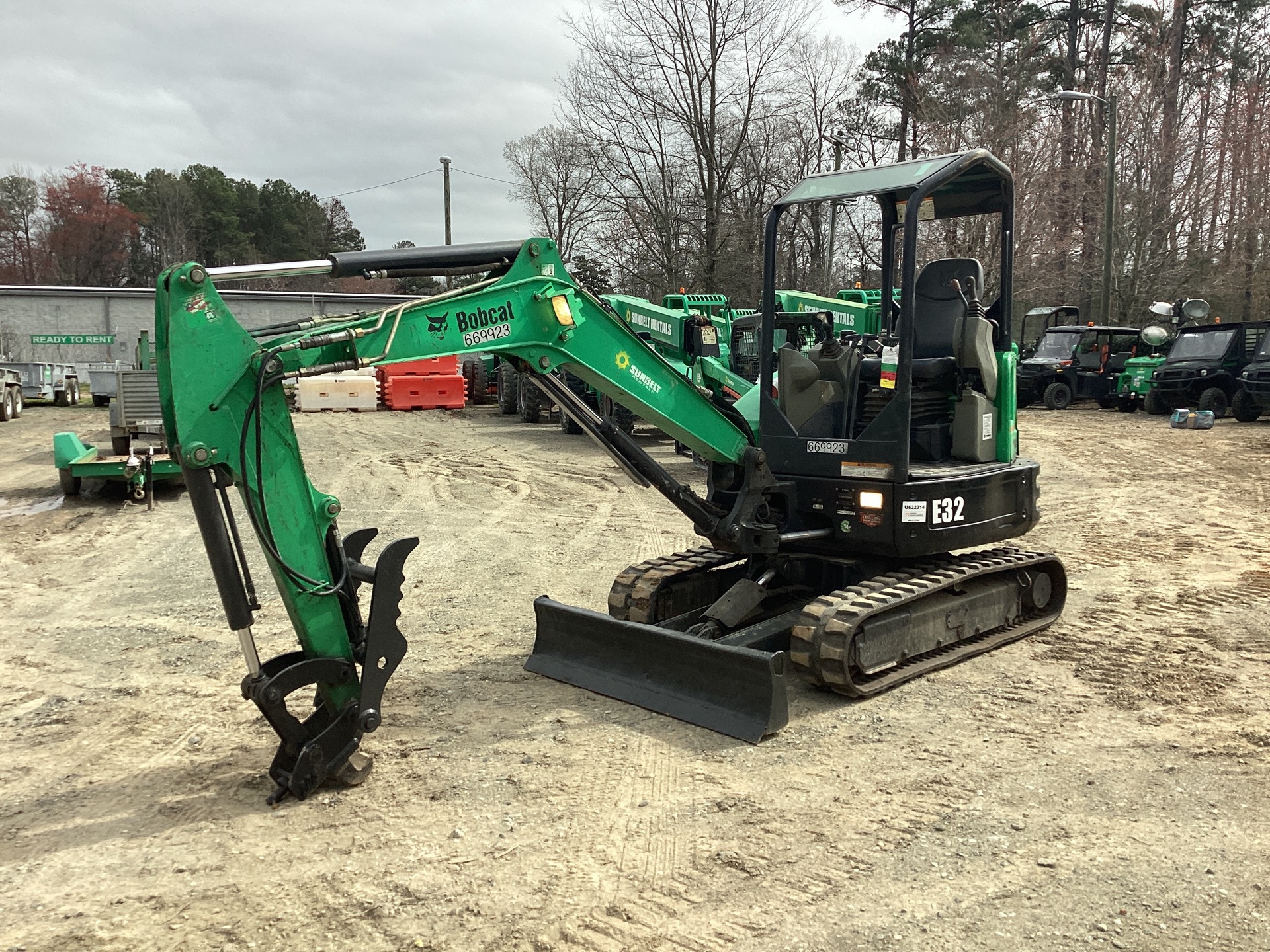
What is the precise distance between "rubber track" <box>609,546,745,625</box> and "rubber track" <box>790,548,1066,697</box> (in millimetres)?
960

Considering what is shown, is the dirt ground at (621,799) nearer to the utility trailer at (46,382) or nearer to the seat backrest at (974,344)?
the seat backrest at (974,344)

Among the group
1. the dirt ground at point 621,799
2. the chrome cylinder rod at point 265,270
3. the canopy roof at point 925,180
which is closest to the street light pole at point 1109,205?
the dirt ground at point 621,799

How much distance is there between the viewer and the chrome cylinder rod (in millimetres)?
4082

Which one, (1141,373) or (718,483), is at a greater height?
(1141,373)

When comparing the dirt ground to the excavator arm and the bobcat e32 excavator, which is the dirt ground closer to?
the bobcat e32 excavator

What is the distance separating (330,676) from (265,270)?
1.68 meters

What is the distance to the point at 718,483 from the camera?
241 inches

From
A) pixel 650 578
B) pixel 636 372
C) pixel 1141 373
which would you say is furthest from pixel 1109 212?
pixel 636 372

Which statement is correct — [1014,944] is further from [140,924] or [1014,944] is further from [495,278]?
[495,278]

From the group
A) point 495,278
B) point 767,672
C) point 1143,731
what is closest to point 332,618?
point 495,278

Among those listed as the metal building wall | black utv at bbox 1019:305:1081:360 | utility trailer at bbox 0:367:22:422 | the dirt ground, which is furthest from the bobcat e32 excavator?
the metal building wall

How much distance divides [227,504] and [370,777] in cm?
137

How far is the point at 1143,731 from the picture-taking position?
16.6ft

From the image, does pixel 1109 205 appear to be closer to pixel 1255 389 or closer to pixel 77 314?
pixel 1255 389
